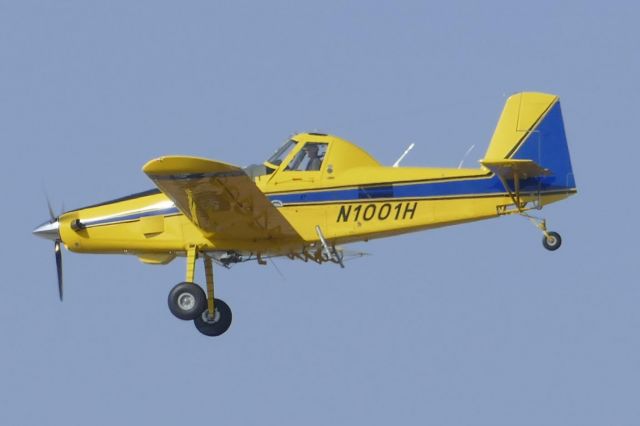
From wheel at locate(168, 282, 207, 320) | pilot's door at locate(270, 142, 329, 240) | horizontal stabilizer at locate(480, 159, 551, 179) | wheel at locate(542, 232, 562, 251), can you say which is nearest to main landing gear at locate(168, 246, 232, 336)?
wheel at locate(168, 282, 207, 320)

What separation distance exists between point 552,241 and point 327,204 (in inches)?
129

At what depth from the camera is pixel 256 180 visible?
23.1 m

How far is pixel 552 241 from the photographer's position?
22.7 meters

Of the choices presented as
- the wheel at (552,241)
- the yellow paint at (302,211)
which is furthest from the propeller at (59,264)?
the wheel at (552,241)

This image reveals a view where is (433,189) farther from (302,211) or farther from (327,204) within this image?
(302,211)

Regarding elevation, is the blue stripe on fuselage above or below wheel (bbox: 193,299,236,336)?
above

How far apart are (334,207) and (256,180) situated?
1215 millimetres

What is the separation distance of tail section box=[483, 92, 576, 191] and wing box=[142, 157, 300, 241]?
3.42 metres

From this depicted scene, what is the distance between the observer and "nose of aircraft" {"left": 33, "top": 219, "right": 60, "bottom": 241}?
2366 cm

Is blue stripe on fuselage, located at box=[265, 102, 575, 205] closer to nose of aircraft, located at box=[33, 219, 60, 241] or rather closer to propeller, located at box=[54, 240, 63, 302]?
nose of aircraft, located at box=[33, 219, 60, 241]

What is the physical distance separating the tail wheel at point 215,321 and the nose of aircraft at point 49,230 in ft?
8.00

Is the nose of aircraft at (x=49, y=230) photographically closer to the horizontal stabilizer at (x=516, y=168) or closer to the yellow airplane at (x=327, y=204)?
the yellow airplane at (x=327, y=204)

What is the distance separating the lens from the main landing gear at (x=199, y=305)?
22.9 metres

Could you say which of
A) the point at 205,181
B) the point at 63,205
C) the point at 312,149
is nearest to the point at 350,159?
the point at 312,149
